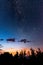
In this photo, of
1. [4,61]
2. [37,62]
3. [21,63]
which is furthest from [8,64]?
[37,62]

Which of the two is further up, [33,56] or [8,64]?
[33,56]

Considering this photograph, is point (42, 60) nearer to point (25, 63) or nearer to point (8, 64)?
point (25, 63)

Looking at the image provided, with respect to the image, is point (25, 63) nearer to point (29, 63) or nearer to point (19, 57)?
point (29, 63)

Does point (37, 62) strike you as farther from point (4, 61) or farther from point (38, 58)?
point (4, 61)

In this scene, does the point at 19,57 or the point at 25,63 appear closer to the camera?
the point at 25,63

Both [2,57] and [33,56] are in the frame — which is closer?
[2,57]

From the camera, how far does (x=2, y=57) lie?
18562 millimetres

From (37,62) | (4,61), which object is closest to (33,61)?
(37,62)

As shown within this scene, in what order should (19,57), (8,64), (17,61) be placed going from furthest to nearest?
1. (19,57)
2. (17,61)
3. (8,64)

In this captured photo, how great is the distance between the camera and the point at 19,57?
66.5 ft

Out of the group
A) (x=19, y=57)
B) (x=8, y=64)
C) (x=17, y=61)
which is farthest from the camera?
(x=19, y=57)

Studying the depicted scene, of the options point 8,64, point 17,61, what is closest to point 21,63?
point 17,61

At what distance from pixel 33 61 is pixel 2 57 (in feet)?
9.92

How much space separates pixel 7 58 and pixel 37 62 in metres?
2.90
